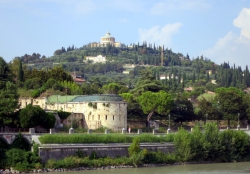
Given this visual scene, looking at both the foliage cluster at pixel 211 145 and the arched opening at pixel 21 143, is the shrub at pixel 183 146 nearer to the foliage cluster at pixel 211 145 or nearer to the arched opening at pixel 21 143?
the foliage cluster at pixel 211 145

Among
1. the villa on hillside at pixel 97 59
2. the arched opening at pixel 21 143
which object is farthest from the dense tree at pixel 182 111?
the villa on hillside at pixel 97 59

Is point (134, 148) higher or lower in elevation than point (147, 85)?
lower

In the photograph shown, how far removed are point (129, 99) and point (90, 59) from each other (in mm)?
123544

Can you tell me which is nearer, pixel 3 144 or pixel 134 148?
pixel 3 144

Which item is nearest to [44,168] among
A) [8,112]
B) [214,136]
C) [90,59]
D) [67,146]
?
[67,146]

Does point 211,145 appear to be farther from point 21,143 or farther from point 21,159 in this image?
point 21,159

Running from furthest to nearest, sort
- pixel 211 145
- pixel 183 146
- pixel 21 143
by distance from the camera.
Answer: pixel 211 145, pixel 183 146, pixel 21 143

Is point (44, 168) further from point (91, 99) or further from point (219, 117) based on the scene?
point (219, 117)

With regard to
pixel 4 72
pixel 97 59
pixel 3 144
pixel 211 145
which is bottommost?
pixel 211 145

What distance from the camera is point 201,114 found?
65438mm

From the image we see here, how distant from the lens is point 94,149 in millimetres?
39906

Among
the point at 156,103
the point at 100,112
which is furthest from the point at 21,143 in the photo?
the point at 156,103

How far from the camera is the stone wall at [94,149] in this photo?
37688mm

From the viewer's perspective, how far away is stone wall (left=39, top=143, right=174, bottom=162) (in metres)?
37.7
